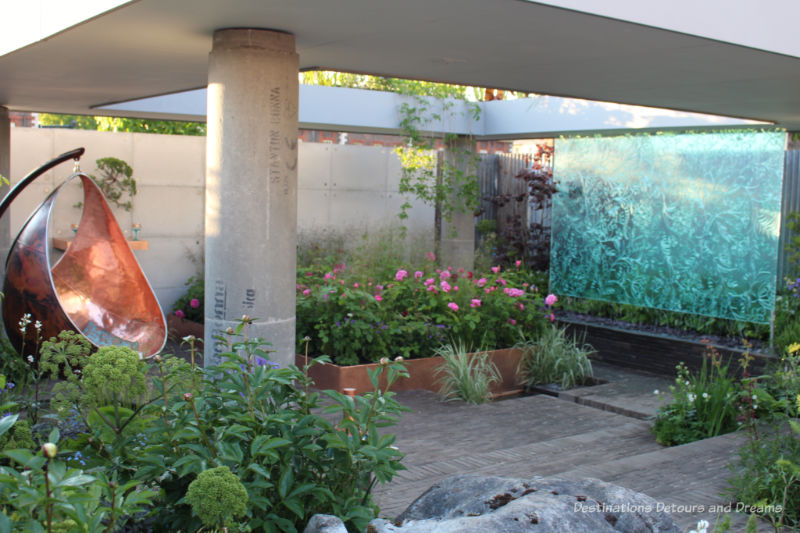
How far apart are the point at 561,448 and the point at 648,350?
3361 millimetres

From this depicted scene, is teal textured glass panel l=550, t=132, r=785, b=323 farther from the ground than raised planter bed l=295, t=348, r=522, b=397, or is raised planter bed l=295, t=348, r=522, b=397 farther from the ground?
teal textured glass panel l=550, t=132, r=785, b=323

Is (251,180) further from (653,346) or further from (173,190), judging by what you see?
(173,190)

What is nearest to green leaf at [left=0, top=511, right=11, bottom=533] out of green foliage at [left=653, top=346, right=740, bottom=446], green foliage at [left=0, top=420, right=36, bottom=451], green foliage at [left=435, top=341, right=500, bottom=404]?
green foliage at [left=0, top=420, right=36, bottom=451]

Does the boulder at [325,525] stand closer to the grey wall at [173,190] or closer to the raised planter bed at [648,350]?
the raised planter bed at [648,350]

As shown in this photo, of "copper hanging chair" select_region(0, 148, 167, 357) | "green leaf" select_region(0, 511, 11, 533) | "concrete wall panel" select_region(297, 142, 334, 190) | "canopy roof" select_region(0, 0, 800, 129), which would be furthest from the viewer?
"concrete wall panel" select_region(297, 142, 334, 190)

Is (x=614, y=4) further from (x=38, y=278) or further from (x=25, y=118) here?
(x=25, y=118)

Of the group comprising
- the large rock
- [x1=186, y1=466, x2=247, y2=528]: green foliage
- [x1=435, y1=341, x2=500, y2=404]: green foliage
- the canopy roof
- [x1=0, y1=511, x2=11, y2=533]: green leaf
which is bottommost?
[x1=435, y1=341, x2=500, y2=404]: green foliage

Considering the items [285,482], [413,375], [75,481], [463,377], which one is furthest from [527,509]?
[413,375]

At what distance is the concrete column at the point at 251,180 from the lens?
5.04 meters

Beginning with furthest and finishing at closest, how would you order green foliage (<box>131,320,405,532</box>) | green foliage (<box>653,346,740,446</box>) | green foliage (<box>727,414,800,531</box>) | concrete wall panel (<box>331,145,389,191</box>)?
concrete wall panel (<box>331,145,389,191</box>) < green foliage (<box>653,346,740,446</box>) < green foliage (<box>727,414,800,531</box>) < green foliage (<box>131,320,405,532</box>)

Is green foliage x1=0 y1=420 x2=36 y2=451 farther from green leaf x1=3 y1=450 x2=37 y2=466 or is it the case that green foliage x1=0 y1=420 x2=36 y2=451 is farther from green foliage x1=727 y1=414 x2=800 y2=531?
green foliage x1=727 y1=414 x2=800 y2=531

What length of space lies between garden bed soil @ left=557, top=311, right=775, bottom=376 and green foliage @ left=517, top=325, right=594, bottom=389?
1.04m

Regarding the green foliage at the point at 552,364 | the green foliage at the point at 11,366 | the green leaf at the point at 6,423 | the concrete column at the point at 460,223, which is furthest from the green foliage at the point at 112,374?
the concrete column at the point at 460,223

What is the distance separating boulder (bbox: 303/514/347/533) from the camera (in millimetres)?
2412
